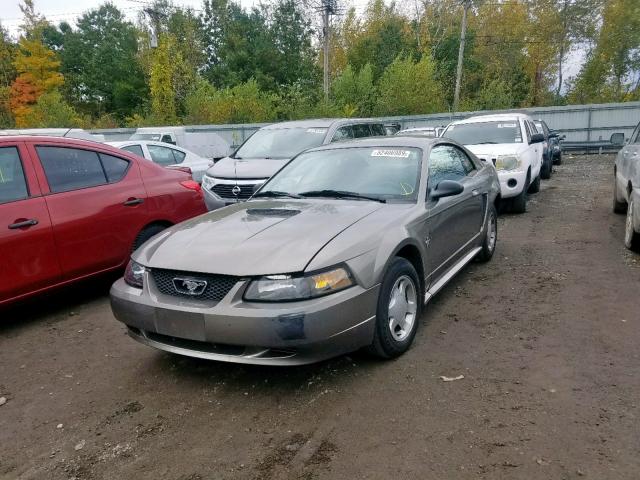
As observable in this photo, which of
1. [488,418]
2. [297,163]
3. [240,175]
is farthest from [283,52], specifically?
[488,418]

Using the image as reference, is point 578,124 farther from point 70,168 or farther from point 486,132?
point 70,168

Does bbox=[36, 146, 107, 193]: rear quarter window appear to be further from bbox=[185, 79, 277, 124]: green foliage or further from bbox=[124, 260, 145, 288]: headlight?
bbox=[185, 79, 277, 124]: green foliage

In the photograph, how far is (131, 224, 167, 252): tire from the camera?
533cm

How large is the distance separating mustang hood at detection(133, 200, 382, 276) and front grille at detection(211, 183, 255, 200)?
374 centimetres

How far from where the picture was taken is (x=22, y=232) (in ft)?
14.1

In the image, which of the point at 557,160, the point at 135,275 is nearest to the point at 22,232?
the point at 135,275

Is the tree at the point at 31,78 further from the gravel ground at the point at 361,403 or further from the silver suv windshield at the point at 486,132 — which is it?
the gravel ground at the point at 361,403

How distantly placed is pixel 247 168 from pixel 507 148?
4.42 meters

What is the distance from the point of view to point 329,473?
2447 millimetres

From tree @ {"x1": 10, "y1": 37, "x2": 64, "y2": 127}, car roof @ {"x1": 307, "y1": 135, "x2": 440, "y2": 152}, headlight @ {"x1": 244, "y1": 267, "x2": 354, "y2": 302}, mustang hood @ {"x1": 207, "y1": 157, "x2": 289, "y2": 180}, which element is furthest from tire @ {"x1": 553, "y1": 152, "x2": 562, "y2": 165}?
tree @ {"x1": 10, "y1": 37, "x2": 64, "y2": 127}

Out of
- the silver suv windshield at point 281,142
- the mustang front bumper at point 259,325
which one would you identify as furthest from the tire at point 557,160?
the mustang front bumper at point 259,325

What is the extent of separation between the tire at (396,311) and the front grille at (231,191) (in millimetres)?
4551

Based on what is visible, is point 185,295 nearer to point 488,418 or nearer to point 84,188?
point 488,418

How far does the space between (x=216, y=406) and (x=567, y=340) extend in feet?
8.42
